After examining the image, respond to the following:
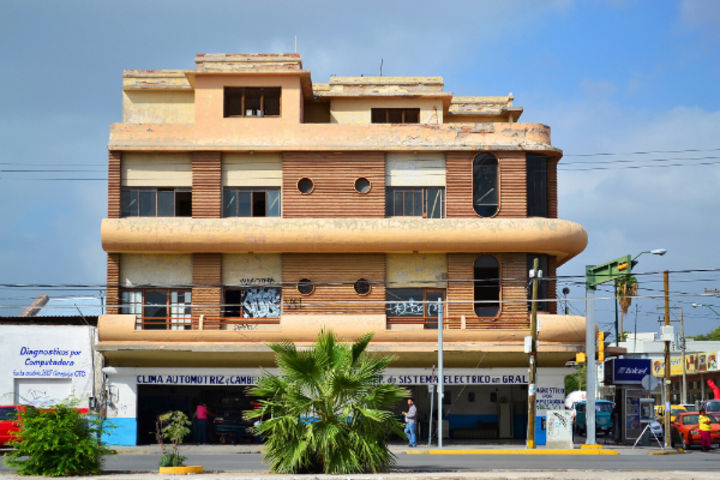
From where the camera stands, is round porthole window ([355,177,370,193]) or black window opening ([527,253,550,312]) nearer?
black window opening ([527,253,550,312])

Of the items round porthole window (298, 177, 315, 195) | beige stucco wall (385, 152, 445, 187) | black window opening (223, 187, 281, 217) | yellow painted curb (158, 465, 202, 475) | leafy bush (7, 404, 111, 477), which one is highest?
beige stucco wall (385, 152, 445, 187)

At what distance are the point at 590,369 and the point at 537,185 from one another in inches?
302

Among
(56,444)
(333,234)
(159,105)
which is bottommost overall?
(56,444)

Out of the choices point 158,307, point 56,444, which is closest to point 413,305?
point 158,307

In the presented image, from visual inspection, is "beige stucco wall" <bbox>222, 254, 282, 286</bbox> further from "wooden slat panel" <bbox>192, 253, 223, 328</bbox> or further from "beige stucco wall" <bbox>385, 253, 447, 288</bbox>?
"beige stucco wall" <bbox>385, 253, 447, 288</bbox>

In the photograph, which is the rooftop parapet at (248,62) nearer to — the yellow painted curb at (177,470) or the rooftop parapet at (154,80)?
the rooftop parapet at (154,80)

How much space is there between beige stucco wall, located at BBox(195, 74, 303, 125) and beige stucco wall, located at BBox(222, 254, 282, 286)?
Answer: 207 inches

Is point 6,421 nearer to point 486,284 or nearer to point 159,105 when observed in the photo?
point 159,105

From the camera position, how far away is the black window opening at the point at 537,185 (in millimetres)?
39938

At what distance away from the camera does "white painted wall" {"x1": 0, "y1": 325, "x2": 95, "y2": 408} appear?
127 ft

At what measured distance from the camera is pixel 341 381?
21.3m

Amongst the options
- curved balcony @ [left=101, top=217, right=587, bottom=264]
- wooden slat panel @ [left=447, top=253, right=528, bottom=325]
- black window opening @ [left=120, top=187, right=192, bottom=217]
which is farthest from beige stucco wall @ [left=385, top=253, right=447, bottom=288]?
black window opening @ [left=120, top=187, right=192, bottom=217]

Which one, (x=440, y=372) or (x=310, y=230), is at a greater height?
(x=310, y=230)

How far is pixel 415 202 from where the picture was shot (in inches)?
1570
